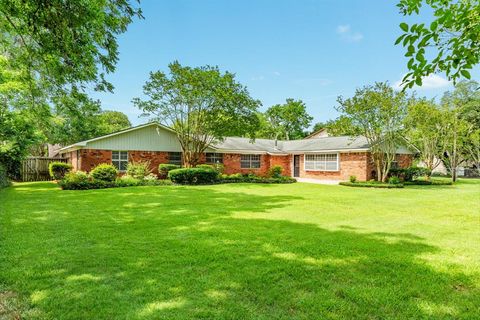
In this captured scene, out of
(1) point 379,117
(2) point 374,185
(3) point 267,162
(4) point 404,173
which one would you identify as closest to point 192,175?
(3) point 267,162

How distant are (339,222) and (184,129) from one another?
610 inches

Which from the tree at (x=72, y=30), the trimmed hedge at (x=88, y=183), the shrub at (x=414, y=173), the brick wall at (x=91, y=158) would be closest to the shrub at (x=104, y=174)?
the trimmed hedge at (x=88, y=183)

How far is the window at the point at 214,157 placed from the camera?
24.3m

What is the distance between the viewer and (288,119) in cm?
5309

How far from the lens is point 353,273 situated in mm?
4258

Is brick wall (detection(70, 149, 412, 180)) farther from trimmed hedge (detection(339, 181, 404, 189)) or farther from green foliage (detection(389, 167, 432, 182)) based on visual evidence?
trimmed hedge (detection(339, 181, 404, 189))

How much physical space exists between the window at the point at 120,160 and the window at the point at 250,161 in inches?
365

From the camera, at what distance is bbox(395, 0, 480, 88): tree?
265cm

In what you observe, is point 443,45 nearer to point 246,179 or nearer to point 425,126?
point 246,179

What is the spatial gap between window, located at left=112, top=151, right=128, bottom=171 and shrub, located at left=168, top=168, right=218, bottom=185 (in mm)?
4090

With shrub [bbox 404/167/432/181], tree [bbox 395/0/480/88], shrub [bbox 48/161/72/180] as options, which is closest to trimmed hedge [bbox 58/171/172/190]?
shrub [bbox 48/161/72/180]

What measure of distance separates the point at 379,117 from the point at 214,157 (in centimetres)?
1229

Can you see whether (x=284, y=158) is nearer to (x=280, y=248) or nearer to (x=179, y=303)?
(x=280, y=248)

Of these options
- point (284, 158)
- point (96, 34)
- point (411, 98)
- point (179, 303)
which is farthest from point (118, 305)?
point (284, 158)
